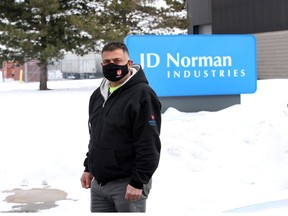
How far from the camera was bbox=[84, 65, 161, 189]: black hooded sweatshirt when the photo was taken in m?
2.92

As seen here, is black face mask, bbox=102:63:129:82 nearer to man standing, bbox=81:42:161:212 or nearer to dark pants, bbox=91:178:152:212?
man standing, bbox=81:42:161:212

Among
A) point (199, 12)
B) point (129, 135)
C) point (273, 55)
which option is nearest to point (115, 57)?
point (129, 135)

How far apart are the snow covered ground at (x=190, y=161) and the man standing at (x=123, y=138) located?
83.7 inches

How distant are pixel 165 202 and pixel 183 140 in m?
2.22

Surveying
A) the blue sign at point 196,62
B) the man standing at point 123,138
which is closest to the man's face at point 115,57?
the man standing at point 123,138

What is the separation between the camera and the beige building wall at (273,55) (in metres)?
28.1

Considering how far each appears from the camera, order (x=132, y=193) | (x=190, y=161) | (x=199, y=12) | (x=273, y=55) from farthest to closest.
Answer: (x=199, y=12), (x=273, y=55), (x=190, y=161), (x=132, y=193)

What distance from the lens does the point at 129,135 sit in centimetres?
299

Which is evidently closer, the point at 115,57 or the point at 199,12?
the point at 115,57

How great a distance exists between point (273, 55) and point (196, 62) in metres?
19.2

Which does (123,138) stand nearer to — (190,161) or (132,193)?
(132,193)

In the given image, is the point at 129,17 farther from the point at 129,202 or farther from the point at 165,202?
the point at 129,202

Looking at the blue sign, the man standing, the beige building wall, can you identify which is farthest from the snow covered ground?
the beige building wall

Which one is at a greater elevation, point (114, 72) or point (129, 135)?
point (114, 72)
